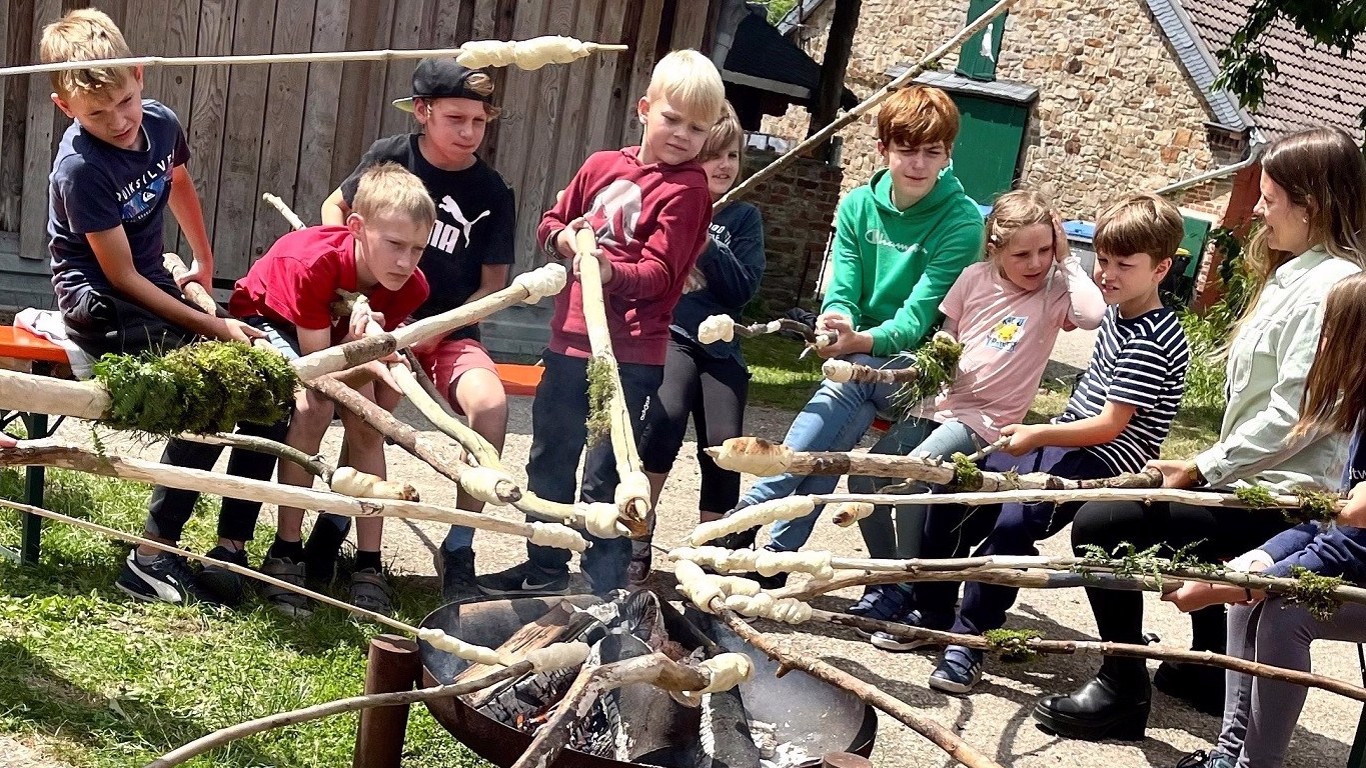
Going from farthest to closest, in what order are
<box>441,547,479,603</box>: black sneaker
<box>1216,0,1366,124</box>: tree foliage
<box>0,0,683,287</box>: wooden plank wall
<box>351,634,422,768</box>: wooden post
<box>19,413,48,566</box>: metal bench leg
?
<box>1216,0,1366,124</box>: tree foliage → <box>0,0,683,287</box>: wooden plank wall → <box>441,547,479,603</box>: black sneaker → <box>19,413,48,566</box>: metal bench leg → <box>351,634,422,768</box>: wooden post

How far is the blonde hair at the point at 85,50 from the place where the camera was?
395cm

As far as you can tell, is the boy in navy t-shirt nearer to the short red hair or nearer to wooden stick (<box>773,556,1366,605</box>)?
wooden stick (<box>773,556,1366,605</box>)

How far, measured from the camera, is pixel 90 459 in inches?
94.3

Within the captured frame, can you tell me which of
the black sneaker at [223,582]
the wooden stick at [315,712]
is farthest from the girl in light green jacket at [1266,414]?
the black sneaker at [223,582]

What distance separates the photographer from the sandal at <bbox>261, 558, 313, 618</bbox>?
434cm

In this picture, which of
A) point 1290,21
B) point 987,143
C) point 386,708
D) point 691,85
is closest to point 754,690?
point 386,708

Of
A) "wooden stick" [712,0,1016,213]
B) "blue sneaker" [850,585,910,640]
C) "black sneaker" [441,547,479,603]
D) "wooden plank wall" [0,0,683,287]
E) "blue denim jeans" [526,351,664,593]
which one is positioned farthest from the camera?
"wooden plank wall" [0,0,683,287]

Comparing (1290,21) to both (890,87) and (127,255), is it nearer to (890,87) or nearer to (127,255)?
(890,87)

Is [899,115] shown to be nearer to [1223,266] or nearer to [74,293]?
[74,293]

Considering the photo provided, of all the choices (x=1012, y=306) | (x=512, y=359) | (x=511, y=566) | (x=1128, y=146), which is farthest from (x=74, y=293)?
(x=1128, y=146)

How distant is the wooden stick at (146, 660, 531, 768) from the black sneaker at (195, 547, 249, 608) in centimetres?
174

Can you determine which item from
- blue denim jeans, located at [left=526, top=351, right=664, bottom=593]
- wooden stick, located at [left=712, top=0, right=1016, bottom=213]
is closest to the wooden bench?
blue denim jeans, located at [left=526, top=351, right=664, bottom=593]

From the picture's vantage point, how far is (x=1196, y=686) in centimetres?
483

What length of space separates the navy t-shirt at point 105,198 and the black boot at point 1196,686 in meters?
3.84
